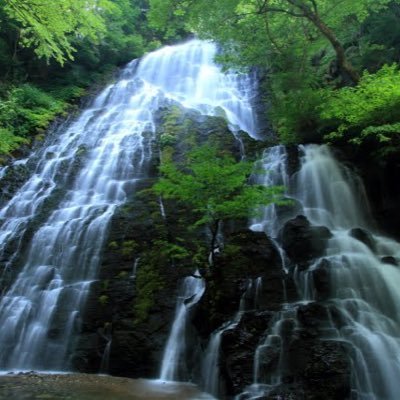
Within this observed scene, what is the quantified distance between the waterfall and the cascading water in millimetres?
4882

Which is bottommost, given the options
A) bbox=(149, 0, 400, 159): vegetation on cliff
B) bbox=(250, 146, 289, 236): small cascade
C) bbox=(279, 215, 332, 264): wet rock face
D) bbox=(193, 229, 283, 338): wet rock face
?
bbox=(193, 229, 283, 338): wet rock face

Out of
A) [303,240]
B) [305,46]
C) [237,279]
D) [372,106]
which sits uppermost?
[305,46]

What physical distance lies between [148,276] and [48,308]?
8.14 ft

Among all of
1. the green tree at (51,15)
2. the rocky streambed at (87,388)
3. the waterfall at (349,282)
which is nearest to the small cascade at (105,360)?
the rocky streambed at (87,388)

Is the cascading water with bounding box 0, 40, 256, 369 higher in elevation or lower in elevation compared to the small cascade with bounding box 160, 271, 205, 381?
higher

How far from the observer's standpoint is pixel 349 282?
8.80 meters

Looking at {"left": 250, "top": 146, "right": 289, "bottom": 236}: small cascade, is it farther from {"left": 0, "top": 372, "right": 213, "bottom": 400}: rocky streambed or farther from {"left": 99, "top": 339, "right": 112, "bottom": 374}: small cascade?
{"left": 0, "top": 372, "right": 213, "bottom": 400}: rocky streambed

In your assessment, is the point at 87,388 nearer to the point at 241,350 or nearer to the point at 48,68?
the point at 241,350

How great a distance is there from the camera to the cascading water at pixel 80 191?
1020 cm

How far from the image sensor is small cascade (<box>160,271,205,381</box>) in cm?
880

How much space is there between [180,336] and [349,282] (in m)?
3.68

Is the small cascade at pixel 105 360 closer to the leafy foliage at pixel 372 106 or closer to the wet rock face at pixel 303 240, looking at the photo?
the wet rock face at pixel 303 240

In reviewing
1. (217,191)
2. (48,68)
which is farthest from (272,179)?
(48,68)

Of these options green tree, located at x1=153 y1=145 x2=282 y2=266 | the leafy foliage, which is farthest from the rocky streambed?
the leafy foliage
